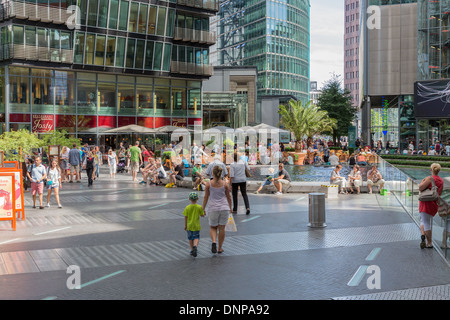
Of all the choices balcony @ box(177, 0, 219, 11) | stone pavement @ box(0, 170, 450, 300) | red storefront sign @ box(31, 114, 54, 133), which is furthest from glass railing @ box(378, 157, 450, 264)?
balcony @ box(177, 0, 219, 11)

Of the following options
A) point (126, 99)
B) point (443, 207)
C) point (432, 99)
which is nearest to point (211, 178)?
point (443, 207)

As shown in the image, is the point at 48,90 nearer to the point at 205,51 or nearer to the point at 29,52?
the point at 29,52

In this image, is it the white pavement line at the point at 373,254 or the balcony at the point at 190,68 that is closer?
the white pavement line at the point at 373,254

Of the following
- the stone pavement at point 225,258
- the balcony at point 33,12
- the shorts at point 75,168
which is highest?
the balcony at point 33,12

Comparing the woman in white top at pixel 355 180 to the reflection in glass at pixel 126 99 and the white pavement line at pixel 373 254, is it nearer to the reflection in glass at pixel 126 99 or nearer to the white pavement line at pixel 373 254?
the white pavement line at pixel 373 254

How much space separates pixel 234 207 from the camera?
52.9ft

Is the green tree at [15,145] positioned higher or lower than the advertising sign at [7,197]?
Answer: higher

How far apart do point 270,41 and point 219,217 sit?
99665 millimetres

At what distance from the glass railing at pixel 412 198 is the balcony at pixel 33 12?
92.2 feet

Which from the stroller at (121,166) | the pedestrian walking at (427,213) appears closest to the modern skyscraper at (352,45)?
the stroller at (121,166)

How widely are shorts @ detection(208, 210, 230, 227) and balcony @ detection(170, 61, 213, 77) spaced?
38.8m

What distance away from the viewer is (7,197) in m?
13.6

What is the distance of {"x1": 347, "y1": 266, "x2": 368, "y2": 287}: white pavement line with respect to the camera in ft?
27.1

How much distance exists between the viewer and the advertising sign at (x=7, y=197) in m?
13.3
